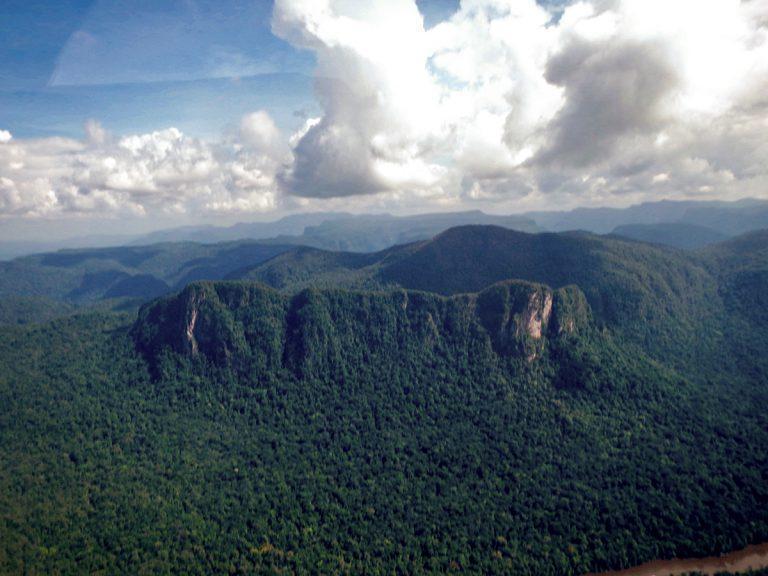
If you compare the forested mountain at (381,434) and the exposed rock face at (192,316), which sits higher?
the exposed rock face at (192,316)

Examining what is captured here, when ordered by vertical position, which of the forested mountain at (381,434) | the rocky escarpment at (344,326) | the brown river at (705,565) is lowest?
the brown river at (705,565)

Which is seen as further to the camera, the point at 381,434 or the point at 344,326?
the point at 344,326

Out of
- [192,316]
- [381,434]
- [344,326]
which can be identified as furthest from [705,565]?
[192,316]

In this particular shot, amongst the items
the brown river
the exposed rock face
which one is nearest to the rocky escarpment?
the exposed rock face

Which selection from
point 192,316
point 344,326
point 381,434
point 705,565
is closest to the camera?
point 705,565

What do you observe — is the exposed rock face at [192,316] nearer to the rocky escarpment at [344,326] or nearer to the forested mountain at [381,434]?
the rocky escarpment at [344,326]

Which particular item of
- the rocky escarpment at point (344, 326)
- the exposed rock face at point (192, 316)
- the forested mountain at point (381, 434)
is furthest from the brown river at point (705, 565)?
the exposed rock face at point (192, 316)

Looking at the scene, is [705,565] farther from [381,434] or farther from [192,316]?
[192,316]

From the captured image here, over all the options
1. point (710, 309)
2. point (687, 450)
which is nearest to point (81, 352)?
point (687, 450)
